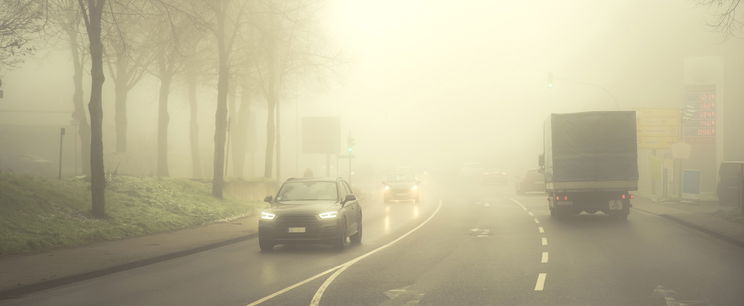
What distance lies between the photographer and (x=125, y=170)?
121 ft

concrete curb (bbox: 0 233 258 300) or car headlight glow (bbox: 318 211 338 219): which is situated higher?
car headlight glow (bbox: 318 211 338 219)

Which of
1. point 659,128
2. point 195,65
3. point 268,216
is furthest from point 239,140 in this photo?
point 268,216

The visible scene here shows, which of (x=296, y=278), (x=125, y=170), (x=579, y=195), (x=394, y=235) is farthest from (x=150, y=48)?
(x=296, y=278)

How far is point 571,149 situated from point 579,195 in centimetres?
154

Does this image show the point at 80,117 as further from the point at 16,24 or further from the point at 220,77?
the point at 16,24

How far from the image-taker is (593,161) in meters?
25.5

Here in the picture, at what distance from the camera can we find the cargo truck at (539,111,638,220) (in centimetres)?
2538

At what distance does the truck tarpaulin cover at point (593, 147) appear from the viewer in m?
25.4

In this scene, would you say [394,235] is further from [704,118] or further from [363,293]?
[704,118]

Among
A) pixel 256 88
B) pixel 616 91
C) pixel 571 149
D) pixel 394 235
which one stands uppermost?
pixel 616 91

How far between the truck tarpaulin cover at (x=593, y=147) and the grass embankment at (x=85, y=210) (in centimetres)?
1190

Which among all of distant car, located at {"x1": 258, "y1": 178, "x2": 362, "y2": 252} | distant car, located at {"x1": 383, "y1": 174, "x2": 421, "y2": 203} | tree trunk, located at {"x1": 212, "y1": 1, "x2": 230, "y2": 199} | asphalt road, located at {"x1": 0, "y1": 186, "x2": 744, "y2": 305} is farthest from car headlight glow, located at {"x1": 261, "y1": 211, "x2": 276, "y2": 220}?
distant car, located at {"x1": 383, "y1": 174, "x2": 421, "y2": 203}

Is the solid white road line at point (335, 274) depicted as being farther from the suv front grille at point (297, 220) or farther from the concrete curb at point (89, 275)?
the concrete curb at point (89, 275)

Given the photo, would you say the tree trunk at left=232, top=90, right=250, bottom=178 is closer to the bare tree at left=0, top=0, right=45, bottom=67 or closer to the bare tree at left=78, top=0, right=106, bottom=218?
the bare tree at left=0, top=0, right=45, bottom=67
